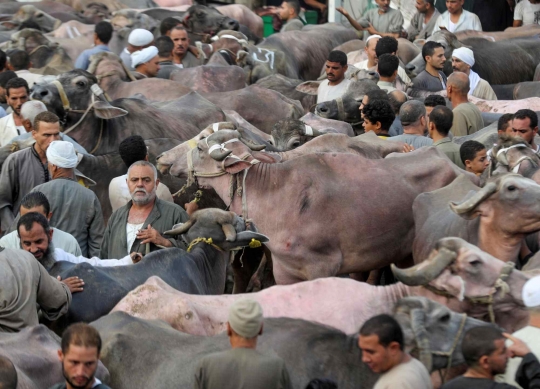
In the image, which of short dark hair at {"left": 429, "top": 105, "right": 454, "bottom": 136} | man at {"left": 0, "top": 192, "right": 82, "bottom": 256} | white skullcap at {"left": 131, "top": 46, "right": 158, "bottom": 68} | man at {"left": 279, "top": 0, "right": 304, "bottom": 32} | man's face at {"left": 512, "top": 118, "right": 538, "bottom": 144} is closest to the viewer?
man at {"left": 0, "top": 192, "right": 82, "bottom": 256}

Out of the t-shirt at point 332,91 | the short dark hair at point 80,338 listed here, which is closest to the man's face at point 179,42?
the t-shirt at point 332,91

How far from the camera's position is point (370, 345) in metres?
6.21

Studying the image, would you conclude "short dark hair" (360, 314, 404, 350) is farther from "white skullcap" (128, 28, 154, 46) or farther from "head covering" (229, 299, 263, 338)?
"white skullcap" (128, 28, 154, 46)

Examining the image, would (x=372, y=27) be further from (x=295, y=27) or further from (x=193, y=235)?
(x=193, y=235)

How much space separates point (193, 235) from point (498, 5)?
14.2 metres

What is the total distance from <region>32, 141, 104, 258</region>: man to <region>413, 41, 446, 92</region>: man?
5.59 meters

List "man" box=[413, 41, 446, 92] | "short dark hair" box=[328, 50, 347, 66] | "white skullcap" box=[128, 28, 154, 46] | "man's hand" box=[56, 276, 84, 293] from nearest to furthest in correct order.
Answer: "man's hand" box=[56, 276, 84, 293] < "short dark hair" box=[328, 50, 347, 66] < "man" box=[413, 41, 446, 92] < "white skullcap" box=[128, 28, 154, 46]

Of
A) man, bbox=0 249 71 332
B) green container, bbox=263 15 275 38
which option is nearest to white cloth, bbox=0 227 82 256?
man, bbox=0 249 71 332

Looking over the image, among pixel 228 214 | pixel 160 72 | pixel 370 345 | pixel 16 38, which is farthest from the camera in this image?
pixel 16 38

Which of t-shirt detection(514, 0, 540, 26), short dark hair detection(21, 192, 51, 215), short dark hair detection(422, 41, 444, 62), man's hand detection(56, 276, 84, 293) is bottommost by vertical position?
t-shirt detection(514, 0, 540, 26)

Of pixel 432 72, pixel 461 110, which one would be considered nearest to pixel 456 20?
pixel 432 72

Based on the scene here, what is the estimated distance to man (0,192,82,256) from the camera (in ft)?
28.3

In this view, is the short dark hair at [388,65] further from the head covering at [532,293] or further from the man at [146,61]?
the head covering at [532,293]

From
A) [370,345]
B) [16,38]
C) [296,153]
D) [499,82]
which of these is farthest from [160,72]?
[370,345]
